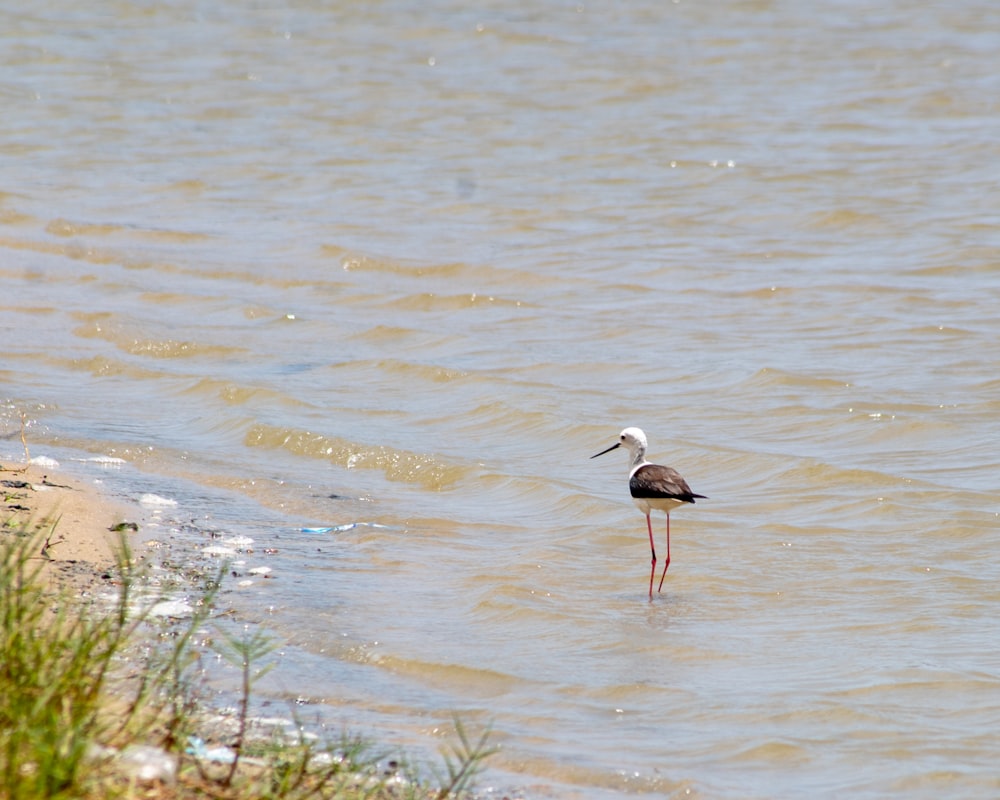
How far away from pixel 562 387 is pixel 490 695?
497cm

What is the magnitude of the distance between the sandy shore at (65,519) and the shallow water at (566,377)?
38cm

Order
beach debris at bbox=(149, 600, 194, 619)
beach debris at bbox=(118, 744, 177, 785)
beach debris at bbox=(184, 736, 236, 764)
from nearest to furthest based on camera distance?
beach debris at bbox=(118, 744, 177, 785) → beach debris at bbox=(184, 736, 236, 764) → beach debris at bbox=(149, 600, 194, 619)

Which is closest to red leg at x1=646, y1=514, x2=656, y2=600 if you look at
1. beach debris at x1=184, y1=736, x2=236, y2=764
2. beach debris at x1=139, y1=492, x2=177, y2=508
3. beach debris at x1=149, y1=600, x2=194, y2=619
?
beach debris at x1=149, y1=600, x2=194, y2=619

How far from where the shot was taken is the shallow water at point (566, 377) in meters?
5.79

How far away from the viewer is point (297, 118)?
20969 millimetres

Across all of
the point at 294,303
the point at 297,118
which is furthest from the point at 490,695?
the point at 297,118

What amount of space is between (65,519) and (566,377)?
4.87 metres

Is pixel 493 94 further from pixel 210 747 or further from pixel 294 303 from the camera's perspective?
pixel 210 747

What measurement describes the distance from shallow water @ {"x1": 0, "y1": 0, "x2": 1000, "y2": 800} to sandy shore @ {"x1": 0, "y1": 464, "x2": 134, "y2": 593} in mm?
381

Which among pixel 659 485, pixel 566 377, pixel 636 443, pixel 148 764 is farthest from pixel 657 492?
pixel 148 764

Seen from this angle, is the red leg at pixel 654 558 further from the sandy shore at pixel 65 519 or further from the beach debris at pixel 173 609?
the sandy shore at pixel 65 519

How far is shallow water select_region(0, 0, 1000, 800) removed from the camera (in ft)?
19.0

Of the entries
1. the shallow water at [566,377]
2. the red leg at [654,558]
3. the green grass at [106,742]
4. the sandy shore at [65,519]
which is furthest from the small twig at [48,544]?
the red leg at [654,558]

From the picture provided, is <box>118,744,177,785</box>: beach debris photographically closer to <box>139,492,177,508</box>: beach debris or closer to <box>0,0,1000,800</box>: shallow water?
<box>0,0,1000,800</box>: shallow water
